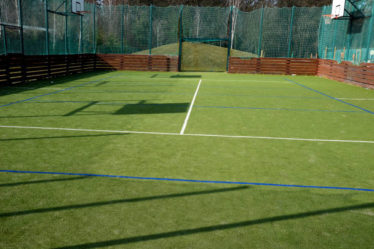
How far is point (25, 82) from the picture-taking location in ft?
45.9

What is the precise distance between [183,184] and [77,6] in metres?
17.3

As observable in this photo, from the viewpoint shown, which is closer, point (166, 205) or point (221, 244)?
point (221, 244)

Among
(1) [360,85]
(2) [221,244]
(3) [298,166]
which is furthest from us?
(1) [360,85]

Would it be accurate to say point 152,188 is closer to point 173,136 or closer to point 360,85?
point 173,136

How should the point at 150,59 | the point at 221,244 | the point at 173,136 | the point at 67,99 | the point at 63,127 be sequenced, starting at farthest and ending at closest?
1. the point at 150,59
2. the point at 67,99
3. the point at 63,127
4. the point at 173,136
5. the point at 221,244

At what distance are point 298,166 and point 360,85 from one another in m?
Answer: 11.9

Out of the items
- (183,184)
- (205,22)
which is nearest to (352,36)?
(205,22)

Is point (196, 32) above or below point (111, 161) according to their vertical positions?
above

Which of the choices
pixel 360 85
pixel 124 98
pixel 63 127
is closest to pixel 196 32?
pixel 360 85

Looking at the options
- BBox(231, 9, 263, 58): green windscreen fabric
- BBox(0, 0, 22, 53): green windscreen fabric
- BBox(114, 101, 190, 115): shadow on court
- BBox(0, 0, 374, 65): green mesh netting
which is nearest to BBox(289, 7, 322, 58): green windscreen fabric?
BBox(0, 0, 374, 65): green mesh netting

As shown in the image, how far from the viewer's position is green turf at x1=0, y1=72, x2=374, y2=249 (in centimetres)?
304

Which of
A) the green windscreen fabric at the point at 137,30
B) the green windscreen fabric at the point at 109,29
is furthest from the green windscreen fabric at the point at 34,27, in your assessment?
the green windscreen fabric at the point at 137,30

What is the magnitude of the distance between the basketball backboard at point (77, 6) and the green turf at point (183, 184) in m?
11.4

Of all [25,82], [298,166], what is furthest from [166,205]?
[25,82]
